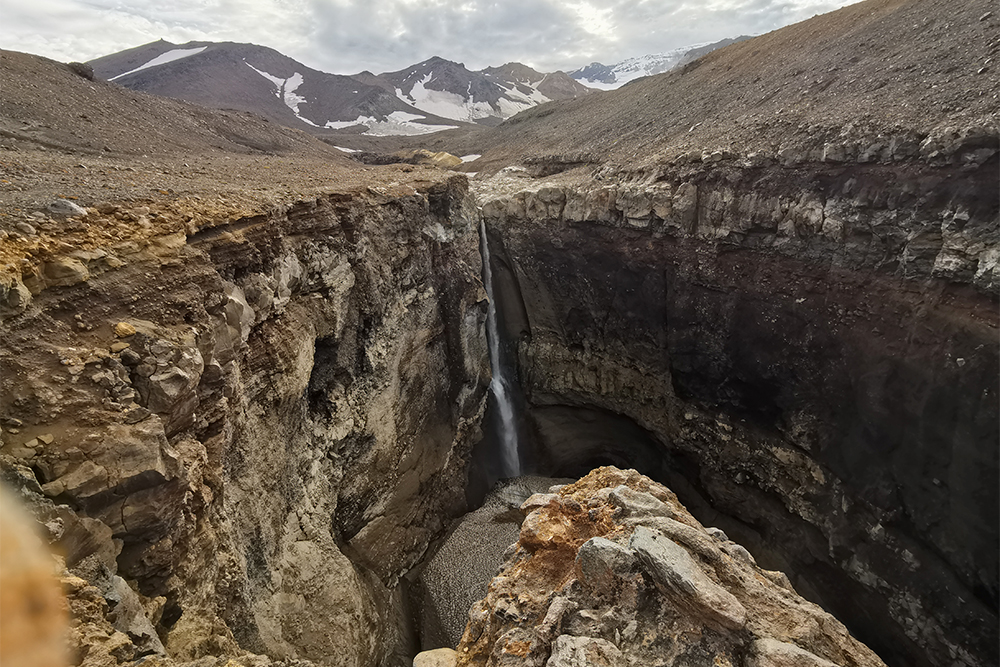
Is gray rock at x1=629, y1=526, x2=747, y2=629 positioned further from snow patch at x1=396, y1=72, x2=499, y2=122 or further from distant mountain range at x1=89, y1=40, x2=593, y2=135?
snow patch at x1=396, y1=72, x2=499, y2=122

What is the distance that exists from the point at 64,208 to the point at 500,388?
16.2 meters

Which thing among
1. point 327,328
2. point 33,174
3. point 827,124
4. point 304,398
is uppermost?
point 827,124

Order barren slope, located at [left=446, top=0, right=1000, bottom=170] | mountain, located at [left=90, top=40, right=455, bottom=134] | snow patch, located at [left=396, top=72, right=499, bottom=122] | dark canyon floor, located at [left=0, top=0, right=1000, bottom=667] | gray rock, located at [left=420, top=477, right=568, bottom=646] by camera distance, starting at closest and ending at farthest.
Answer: dark canyon floor, located at [left=0, top=0, right=1000, bottom=667], barren slope, located at [left=446, top=0, right=1000, bottom=170], gray rock, located at [left=420, top=477, right=568, bottom=646], mountain, located at [left=90, top=40, right=455, bottom=134], snow patch, located at [left=396, top=72, right=499, bottom=122]

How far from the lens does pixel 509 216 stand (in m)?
19.5

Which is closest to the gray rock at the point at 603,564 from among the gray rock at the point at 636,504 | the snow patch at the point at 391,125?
the gray rock at the point at 636,504

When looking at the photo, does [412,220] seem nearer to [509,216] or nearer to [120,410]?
[509,216]

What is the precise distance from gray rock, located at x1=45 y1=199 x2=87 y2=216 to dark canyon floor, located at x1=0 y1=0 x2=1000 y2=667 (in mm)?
75

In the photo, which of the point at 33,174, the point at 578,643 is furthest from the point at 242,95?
the point at 578,643

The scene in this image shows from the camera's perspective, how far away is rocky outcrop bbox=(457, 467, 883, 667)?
5164 millimetres

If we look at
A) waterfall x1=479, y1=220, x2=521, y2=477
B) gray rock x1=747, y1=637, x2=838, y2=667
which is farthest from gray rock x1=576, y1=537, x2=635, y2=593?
waterfall x1=479, y1=220, x2=521, y2=477

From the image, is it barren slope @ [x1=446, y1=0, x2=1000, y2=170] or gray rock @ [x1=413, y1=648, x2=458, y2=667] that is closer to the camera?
gray rock @ [x1=413, y1=648, x2=458, y2=667]

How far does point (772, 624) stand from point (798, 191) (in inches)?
453

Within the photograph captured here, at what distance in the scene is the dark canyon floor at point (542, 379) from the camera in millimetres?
5398

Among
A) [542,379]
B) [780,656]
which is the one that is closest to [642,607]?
[780,656]
